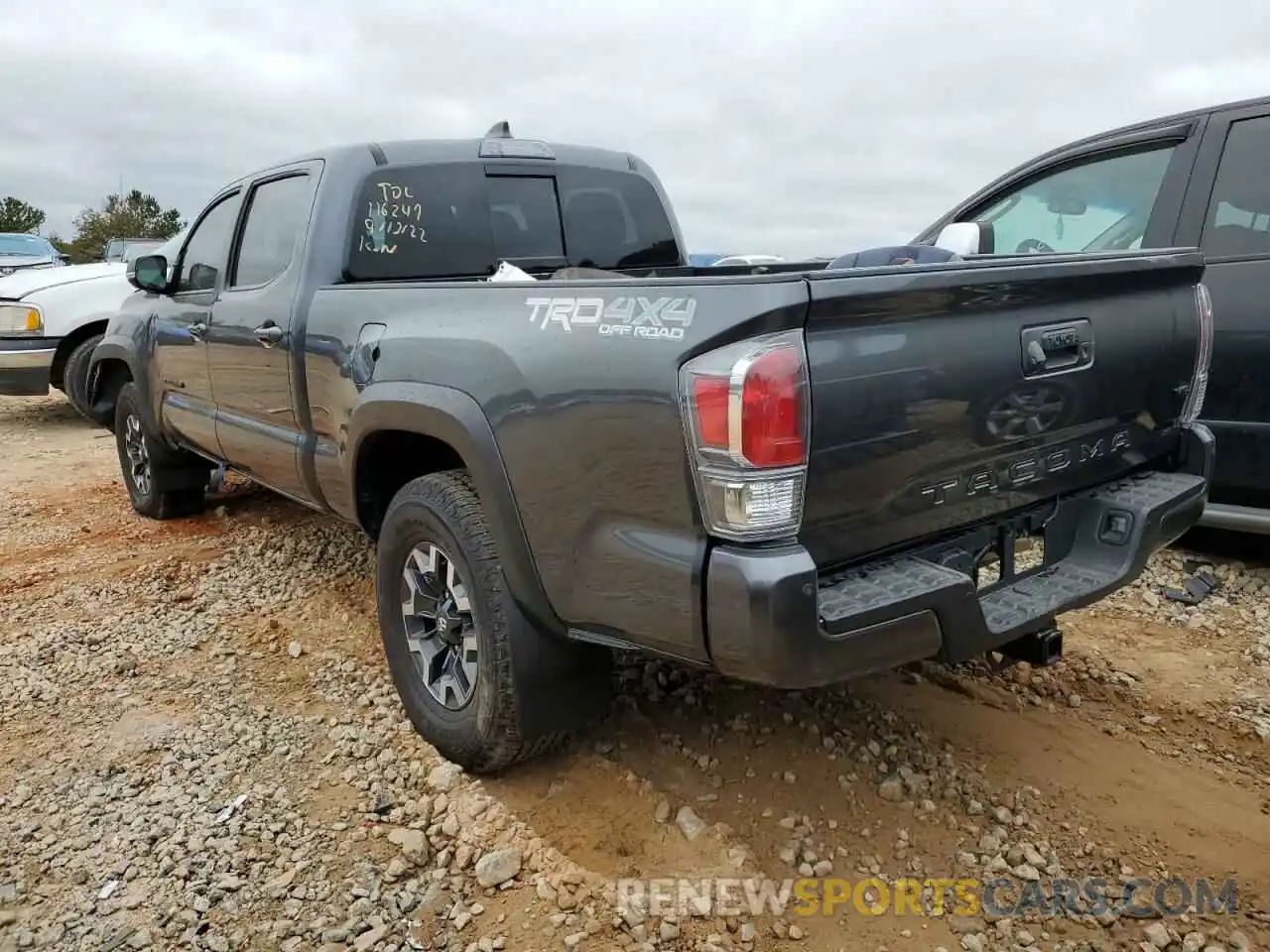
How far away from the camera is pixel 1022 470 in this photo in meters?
2.51

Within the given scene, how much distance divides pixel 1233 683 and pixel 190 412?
450 centimetres

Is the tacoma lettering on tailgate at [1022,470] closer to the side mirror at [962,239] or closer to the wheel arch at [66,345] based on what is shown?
the side mirror at [962,239]

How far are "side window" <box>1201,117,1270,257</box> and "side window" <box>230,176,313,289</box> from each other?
3.67 m

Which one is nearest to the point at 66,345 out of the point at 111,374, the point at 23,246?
the point at 111,374

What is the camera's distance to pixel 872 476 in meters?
2.17

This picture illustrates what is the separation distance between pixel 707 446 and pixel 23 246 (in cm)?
1724

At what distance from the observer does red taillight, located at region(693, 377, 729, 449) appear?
1989mm

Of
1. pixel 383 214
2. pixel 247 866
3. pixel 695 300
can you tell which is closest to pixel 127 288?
pixel 383 214

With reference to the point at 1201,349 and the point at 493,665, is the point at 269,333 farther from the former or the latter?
the point at 1201,349

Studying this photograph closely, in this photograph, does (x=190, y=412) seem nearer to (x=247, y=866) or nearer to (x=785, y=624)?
(x=247, y=866)

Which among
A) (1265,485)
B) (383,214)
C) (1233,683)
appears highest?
(383,214)

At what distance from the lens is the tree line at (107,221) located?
46.1 metres

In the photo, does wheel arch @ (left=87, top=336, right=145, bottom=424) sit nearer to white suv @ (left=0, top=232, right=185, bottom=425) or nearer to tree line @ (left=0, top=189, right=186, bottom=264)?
white suv @ (left=0, top=232, right=185, bottom=425)

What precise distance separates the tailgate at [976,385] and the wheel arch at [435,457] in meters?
0.77
